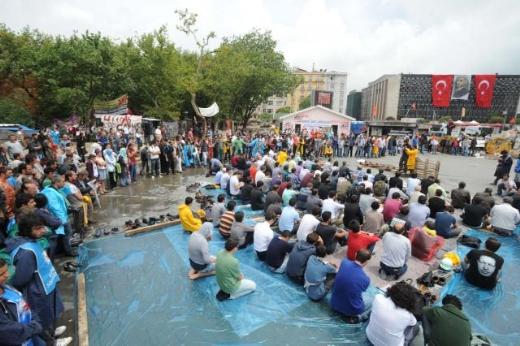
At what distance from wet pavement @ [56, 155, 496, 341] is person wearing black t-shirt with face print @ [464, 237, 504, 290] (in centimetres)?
85

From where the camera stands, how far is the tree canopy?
19.8 meters

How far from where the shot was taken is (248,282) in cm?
523

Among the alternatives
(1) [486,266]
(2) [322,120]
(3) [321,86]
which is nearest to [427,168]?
(1) [486,266]

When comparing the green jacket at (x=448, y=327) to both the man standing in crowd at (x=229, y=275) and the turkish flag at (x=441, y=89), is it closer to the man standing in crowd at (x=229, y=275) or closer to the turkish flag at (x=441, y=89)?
the man standing in crowd at (x=229, y=275)

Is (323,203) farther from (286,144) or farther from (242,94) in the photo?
(242,94)

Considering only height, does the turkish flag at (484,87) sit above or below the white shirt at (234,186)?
above

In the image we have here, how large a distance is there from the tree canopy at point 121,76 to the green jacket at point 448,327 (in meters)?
20.8

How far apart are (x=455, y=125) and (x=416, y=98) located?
108 feet

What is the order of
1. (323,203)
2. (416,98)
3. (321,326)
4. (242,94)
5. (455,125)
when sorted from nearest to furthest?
1. (321,326)
2. (323,203)
3. (242,94)
4. (455,125)
5. (416,98)

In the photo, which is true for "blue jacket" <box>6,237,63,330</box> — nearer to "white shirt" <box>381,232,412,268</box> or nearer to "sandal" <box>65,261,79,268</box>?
"sandal" <box>65,261,79,268</box>

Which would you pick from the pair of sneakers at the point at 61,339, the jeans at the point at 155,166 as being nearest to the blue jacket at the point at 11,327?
the pair of sneakers at the point at 61,339

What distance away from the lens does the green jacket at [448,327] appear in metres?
3.48

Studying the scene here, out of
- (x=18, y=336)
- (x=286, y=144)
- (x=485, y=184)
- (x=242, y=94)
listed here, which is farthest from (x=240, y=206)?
(x=242, y=94)

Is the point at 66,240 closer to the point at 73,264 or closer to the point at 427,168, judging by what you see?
the point at 73,264
